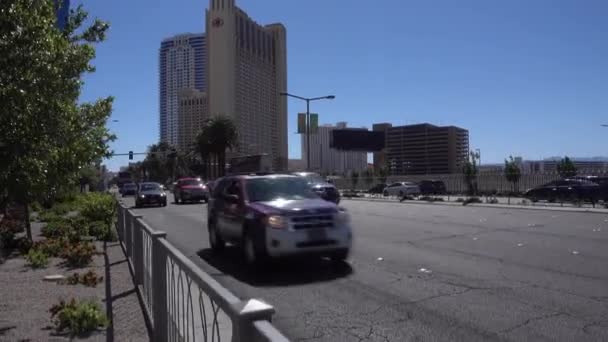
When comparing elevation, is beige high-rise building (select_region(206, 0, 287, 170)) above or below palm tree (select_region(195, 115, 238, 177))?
above

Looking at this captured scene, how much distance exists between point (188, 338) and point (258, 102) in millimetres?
98313

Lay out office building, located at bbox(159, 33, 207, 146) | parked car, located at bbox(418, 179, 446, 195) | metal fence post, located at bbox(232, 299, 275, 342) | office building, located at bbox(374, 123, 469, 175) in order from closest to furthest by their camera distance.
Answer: metal fence post, located at bbox(232, 299, 275, 342)
parked car, located at bbox(418, 179, 446, 195)
office building, located at bbox(374, 123, 469, 175)
office building, located at bbox(159, 33, 207, 146)

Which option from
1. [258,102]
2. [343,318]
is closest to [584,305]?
[343,318]

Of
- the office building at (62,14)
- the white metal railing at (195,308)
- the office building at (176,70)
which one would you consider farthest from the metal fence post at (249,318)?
the office building at (176,70)

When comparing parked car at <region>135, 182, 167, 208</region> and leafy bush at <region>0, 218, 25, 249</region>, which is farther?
parked car at <region>135, 182, 167, 208</region>

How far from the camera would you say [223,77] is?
89375 millimetres

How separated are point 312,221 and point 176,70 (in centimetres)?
13209

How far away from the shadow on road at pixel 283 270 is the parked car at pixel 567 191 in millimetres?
23912

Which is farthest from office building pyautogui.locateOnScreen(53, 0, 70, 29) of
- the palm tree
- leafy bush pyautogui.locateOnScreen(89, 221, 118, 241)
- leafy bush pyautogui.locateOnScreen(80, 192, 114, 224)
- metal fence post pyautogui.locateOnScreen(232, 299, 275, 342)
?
the palm tree

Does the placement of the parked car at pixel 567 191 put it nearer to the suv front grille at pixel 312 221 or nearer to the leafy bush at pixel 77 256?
the suv front grille at pixel 312 221

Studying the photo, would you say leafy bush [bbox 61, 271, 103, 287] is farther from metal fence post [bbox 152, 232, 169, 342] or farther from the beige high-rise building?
the beige high-rise building

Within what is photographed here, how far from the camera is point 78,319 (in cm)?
612

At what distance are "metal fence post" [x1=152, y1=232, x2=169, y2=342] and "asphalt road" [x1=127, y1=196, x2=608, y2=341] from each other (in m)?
1.47

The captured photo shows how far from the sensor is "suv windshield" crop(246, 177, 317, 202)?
35.4 feet
